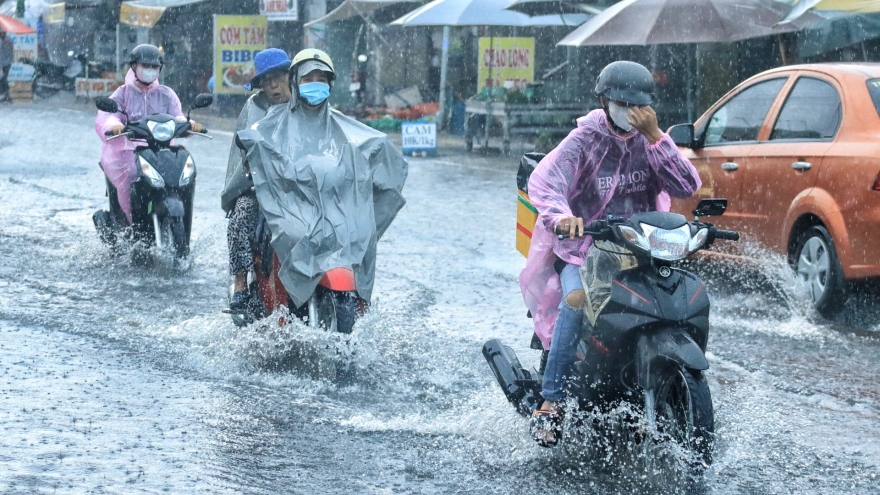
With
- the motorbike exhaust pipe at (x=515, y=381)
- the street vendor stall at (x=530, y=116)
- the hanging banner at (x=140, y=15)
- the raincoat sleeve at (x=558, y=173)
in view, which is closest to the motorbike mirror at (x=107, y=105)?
the motorbike exhaust pipe at (x=515, y=381)

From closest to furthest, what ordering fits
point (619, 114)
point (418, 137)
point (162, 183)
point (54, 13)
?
1. point (619, 114)
2. point (162, 183)
3. point (418, 137)
4. point (54, 13)

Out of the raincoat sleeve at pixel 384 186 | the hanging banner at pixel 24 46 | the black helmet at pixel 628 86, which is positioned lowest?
the raincoat sleeve at pixel 384 186

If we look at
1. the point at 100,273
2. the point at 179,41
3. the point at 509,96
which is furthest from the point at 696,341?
the point at 179,41

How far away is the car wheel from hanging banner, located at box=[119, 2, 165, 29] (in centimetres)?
2776

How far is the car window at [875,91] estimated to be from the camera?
25.7 feet

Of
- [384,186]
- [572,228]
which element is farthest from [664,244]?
[384,186]

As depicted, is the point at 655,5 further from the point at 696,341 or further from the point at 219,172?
the point at 696,341

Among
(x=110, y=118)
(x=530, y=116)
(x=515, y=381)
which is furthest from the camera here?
(x=530, y=116)

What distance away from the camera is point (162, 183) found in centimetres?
945

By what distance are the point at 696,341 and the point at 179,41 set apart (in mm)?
33499

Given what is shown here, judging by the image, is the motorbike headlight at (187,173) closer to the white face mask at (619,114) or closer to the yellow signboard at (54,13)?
the white face mask at (619,114)

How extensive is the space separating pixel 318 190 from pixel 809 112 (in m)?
3.62

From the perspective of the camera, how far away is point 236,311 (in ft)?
22.7

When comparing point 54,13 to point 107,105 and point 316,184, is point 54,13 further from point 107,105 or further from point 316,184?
point 316,184
